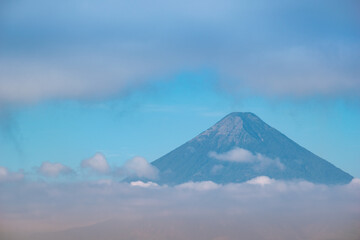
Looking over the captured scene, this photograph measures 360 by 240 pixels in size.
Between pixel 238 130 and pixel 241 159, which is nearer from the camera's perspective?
pixel 241 159

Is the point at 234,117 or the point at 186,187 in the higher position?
the point at 234,117

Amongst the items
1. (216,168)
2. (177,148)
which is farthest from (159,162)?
(216,168)

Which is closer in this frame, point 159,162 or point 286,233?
point 286,233

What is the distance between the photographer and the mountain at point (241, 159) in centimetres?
19238

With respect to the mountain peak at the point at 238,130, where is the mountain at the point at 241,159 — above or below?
below

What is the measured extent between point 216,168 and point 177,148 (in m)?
17.3

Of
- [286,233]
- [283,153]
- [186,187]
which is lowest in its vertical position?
[286,233]

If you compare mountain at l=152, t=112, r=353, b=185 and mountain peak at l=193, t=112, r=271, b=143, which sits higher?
mountain peak at l=193, t=112, r=271, b=143

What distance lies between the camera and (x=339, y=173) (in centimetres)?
19638

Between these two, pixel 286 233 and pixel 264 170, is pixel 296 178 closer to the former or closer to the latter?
pixel 264 170

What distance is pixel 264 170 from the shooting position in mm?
199125

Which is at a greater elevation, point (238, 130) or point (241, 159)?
point (238, 130)

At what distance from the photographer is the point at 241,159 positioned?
194 meters

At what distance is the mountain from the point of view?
631 feet
